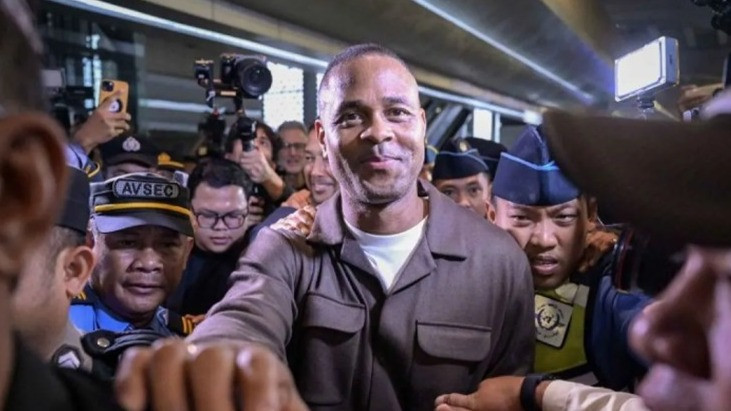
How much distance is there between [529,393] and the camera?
1.44 metres

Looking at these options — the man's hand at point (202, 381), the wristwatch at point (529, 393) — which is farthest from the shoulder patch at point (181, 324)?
the man's hand at point (202, 381)

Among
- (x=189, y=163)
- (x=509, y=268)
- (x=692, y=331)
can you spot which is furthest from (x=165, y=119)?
(x=692, y=331)

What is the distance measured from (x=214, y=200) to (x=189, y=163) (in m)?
1.28

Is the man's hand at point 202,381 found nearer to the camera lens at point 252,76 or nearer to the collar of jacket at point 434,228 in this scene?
the collar of jacket at point 434,228

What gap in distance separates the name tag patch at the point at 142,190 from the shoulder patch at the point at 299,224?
0.39 metres

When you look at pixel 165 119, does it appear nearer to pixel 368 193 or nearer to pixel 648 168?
pixel 368 193

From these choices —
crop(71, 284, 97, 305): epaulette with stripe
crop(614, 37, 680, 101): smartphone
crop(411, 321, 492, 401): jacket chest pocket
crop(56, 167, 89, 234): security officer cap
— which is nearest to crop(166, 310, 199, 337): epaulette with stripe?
crop(71, 284, 97, 305): epaulette with stripe

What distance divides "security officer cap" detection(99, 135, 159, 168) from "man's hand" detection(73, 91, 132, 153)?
0.31 feet

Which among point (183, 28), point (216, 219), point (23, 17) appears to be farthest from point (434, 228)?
point (183, 28)

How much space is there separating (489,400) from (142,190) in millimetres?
966

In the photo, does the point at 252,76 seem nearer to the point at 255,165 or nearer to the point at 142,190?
the point at 255,165

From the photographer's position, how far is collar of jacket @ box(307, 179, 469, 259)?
5.43ft

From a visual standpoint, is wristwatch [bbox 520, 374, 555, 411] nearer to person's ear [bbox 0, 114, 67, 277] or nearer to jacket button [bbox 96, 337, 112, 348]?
jacket button [bbox 96, 337, 112, 348]

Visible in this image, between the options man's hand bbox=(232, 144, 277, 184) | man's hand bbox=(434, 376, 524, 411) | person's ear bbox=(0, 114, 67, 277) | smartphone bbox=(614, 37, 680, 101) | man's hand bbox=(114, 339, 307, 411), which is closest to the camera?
person's ear bbox=(0, 114, 67, 277)
